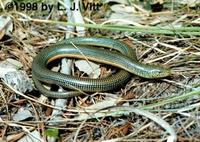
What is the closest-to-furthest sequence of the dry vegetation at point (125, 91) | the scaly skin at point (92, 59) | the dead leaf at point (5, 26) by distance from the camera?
the dry vegetation at point (125, 91) < the scaly skin at point (92, 59) < the dead leaf at point (5, 26)

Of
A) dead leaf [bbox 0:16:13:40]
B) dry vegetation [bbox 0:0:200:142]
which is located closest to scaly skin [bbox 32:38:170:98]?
dry vegetation [bbox 0:0:200:142]

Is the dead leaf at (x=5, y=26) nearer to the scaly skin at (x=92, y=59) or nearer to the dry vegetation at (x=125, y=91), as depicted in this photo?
the dry vegetation at (x=125, y=91)

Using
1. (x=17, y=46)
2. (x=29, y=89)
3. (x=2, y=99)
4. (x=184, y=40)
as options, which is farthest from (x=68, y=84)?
(x=184, y=40)

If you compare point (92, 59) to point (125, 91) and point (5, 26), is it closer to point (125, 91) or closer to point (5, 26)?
point (125, 91)

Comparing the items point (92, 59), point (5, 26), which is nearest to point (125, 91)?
point (92, 59)

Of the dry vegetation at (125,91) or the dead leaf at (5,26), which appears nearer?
the dry vegetation at (125,91)

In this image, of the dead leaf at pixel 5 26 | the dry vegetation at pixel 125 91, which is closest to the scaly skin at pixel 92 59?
the dry vegetation at pixel 125 91

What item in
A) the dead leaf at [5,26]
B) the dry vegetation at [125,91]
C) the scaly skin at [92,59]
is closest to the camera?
the dry vegetation at [125,91]

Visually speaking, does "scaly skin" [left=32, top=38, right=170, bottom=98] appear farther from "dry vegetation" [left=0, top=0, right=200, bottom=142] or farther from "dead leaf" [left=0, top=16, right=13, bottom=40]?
"dead leaf" [left=0, top=16, right=13, bottom=40]
